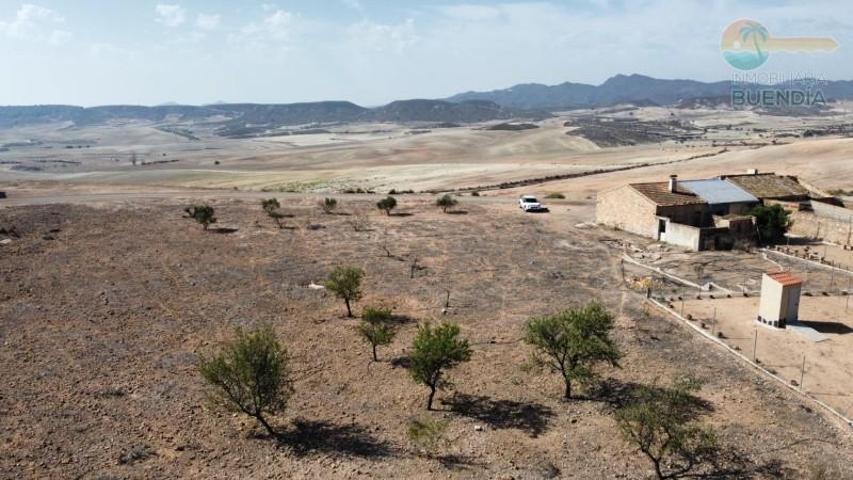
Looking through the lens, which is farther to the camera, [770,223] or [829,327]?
[770,223]

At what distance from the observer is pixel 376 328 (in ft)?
73.4

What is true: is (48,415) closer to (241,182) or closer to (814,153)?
(241,182)

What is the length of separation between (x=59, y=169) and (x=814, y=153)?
143791 mm

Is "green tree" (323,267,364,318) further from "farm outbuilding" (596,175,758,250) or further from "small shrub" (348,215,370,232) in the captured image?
"farm outbuilding" (596,175,758,250)

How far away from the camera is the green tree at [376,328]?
20.6 meters

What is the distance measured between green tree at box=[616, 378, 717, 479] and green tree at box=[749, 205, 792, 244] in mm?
25831

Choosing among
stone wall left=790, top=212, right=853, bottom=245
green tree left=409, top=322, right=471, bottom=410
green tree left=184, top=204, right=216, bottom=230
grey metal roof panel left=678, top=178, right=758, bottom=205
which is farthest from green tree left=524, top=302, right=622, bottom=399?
green tree left=184, top=204, right=216, bottom=230

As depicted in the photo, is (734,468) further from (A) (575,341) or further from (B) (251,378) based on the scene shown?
(B) (251,378)

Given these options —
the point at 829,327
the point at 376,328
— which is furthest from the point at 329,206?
the point at 829,327

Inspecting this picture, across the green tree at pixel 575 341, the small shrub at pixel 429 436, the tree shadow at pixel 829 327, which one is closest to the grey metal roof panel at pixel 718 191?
the tree shadow at pixel 829 327

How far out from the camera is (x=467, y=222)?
44719 mm

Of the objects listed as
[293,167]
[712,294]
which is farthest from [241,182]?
[712,294]

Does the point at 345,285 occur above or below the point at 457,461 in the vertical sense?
above

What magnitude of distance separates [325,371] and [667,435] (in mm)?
10596
